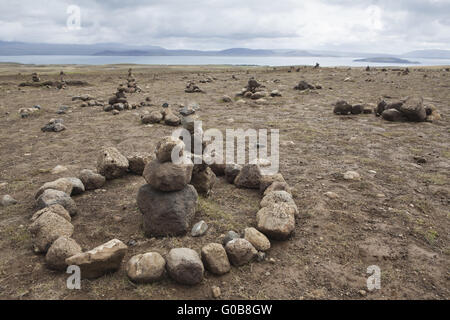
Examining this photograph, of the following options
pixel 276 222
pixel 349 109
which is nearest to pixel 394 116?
pixel 349 109

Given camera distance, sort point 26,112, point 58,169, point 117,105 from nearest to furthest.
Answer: point 58,169 < point 26,112 < point 117,105

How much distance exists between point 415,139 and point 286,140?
15.0 feet

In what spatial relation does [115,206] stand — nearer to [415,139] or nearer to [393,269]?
[393,269]

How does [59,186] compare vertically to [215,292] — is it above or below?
above

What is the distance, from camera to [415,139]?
37.2ft

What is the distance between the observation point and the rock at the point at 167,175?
558 cm

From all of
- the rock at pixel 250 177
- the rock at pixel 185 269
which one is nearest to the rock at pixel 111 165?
the rock at pixel 250 177

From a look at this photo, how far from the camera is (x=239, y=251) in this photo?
482 centimetres

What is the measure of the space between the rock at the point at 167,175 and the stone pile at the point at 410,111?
1193 cm

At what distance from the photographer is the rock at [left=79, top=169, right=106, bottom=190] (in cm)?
755

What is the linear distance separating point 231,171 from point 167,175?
2612mm

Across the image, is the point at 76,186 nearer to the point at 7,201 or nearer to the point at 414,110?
the point at 7,201

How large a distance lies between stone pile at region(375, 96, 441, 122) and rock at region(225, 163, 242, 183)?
9.71 meters

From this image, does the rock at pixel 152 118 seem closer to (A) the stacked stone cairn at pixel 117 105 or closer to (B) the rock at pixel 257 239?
(A) the stacked stone cairn at pixel 117 105
